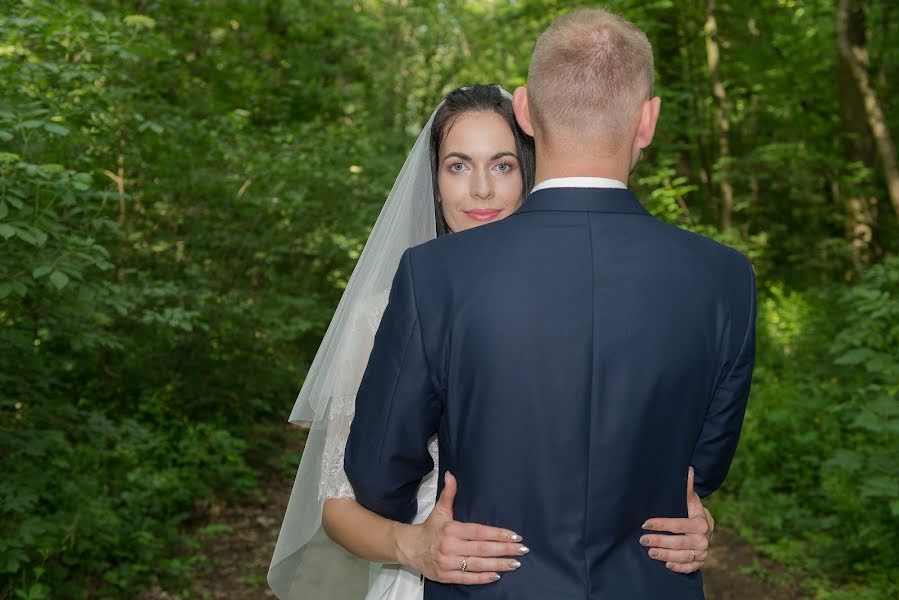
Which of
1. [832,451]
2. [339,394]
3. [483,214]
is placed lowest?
[832,451]

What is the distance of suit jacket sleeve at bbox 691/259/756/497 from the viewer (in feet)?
6.53

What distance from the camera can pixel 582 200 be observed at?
6.18ft

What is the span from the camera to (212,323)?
28.6 ft

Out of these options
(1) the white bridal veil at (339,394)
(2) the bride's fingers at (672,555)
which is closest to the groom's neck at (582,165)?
(2) the bride's fingers at (672,555)

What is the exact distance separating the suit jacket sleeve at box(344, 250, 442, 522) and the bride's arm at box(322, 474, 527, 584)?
10 cm

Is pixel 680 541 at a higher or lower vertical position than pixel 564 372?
lower

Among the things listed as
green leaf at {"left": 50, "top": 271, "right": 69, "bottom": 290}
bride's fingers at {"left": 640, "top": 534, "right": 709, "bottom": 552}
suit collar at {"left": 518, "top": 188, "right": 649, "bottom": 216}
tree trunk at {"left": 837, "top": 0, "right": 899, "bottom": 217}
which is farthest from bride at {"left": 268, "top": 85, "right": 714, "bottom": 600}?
tree trunk at {"left": 837, "top": 0, "right": 899, "bottom": 217}

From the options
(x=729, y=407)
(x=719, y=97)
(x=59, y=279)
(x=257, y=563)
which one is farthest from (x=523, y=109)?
(x=719, y=97)

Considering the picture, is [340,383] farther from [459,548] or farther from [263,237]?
[263,237]

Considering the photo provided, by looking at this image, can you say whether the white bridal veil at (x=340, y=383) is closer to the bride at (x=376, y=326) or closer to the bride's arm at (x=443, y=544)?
the bride at (x=376, y=326)

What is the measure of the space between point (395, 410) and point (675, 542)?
654 millimetres

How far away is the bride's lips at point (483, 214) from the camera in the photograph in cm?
310

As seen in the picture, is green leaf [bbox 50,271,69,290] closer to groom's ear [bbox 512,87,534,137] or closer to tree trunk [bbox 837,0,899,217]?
groom's ear [bbox 512,87,534,137]

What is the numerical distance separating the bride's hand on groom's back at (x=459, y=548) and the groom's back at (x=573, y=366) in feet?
0.09
